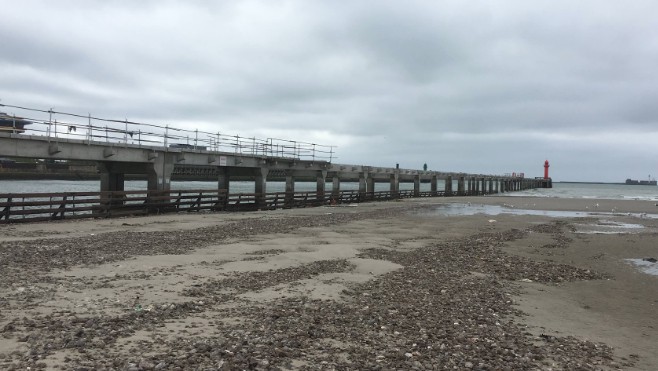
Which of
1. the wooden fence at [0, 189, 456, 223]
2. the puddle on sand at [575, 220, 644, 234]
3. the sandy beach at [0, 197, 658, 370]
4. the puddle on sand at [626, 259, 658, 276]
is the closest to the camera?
the sandy beach at [0, 197, 658, 370]

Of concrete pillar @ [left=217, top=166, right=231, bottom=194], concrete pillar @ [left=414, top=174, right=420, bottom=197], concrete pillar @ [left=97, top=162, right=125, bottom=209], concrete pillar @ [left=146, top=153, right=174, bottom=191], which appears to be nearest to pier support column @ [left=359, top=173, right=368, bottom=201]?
concrete pillar @ [left=414, top=174, right=420, bottom=197]

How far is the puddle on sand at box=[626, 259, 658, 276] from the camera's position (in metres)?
13.3

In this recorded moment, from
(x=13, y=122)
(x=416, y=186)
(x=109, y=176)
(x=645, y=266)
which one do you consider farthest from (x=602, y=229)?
(x=416, y=186)

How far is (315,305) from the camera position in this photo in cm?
802

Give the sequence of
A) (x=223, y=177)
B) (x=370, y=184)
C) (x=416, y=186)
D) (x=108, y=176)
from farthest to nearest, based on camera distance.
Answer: (x=416, y=186)
(x=370, y=184)
(x=223, y=177)
(x=108, y=176)

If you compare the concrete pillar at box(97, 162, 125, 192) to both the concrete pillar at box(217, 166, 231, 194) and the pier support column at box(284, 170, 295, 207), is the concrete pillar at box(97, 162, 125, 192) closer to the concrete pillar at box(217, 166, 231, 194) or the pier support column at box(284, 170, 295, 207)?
the concrete pillar at box(217, 166, 231, 194)

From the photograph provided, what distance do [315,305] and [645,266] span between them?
470 inches

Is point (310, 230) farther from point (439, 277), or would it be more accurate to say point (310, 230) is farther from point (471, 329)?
point (471, 329)

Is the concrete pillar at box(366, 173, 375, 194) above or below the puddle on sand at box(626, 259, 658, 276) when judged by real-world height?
above

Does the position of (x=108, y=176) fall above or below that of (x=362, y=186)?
above

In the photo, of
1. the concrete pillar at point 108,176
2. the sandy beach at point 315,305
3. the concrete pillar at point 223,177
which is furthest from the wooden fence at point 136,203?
the sandy beach at point 315,305

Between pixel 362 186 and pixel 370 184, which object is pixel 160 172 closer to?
Result: pixel 362 186

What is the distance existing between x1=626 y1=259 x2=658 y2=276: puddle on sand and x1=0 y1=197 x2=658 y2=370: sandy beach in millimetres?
108

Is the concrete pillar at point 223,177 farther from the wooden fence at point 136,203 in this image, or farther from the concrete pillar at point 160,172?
the concrete pillar at point 160,172
